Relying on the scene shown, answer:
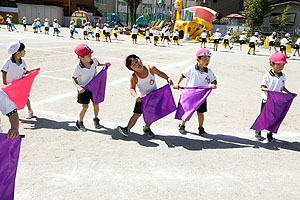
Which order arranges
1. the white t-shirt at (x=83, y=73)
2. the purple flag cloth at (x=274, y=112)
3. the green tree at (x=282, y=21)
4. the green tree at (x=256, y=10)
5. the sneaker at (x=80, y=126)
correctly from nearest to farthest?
1. the purple flag cloth at (x=274, y=112)
2. the white t-shirt at (x=83, y=73)
3. the sneaker at (x=80, y=126)
4. the green tree at (x=282, y=21)
5. the green tree at (x=256, y=10)

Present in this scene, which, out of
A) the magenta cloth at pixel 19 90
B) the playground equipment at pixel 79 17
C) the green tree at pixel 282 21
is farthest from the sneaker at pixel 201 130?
the playground equipment at pixel 79 17

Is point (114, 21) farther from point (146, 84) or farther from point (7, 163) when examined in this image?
point (7, 163)

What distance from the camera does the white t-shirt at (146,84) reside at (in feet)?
14.5

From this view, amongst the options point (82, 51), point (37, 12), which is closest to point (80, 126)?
point (82, 51)

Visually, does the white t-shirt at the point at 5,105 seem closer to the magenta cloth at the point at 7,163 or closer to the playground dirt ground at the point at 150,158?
the magenta cloth at the point at 7,163

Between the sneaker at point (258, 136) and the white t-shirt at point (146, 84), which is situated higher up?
the white t-shirt at point (146, 84)

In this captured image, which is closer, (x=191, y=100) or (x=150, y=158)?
(x=150, y=158)

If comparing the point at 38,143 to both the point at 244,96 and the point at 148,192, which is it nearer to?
the point at 148,192

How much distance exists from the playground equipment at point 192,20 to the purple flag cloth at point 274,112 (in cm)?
2476

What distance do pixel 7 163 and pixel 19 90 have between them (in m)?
2.67

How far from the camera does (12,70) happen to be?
473cm

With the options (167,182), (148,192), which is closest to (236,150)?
(167,182)

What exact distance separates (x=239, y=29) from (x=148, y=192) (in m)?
34.9

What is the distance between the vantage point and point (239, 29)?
113 feet
